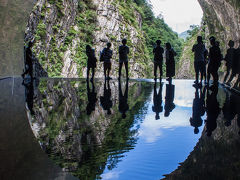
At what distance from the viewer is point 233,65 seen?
9734 millimetres

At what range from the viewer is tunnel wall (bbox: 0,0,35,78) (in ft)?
48.2

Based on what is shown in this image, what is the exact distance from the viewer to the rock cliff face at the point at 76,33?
25.5 meters

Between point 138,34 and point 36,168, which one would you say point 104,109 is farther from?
point 138,34

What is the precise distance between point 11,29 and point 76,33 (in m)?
14.6

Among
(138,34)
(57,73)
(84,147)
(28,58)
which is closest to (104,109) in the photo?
(84,147)

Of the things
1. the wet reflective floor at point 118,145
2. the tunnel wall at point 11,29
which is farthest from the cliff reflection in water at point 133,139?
the tunnel wall at point 11,29

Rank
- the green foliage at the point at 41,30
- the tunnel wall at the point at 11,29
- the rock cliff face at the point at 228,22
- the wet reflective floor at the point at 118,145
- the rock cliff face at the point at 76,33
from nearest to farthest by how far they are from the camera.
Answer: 1. the wet reflective floor at the point at 118,145
2. the rock cliff face at the point at 228,22
3. the tunnel wall at the point at 11,29
4. the green foliage at the point at 41,30
5. the rock cliff face at the point at 76,33

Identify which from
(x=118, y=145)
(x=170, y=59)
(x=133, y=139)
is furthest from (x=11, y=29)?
(x=118, y=145)

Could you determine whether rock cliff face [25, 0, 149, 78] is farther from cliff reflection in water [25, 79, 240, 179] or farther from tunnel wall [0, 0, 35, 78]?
cliff reflection in water [25, 79, 240, 179]

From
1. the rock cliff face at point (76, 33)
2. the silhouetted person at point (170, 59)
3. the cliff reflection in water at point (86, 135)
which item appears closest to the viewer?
the cliff reflection in water at point (86, 135)

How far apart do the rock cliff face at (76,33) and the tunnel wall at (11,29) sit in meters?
4.39

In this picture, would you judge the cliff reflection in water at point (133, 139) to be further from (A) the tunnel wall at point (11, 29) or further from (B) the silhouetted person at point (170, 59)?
(A) the tunnel wall at point (11, 29)

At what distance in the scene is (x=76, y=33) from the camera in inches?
1208

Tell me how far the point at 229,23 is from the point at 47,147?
29.0 feet
